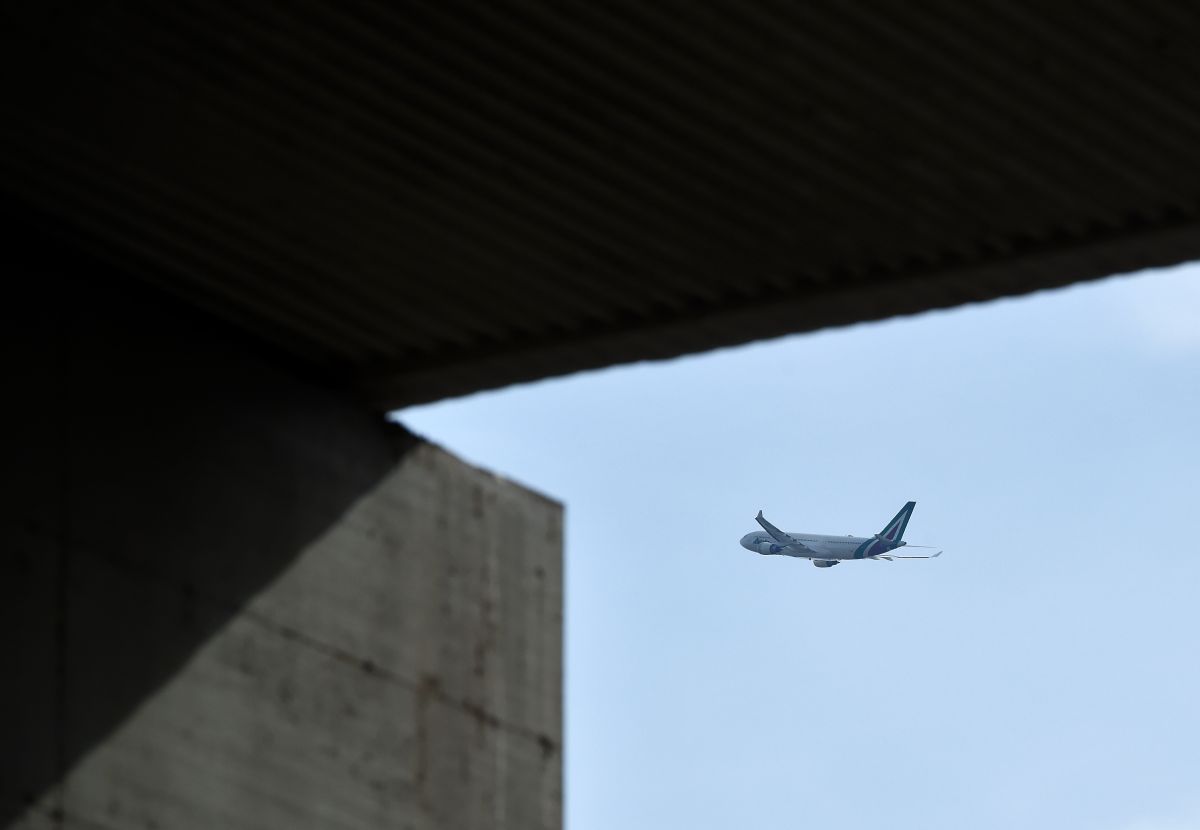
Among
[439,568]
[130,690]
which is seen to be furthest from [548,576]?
[130,690]

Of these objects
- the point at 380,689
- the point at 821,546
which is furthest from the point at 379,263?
the point at 821,546

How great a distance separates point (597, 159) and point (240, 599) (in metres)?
3.65

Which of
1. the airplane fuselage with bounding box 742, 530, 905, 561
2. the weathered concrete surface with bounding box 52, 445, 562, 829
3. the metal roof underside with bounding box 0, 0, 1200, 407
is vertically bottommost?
the weathered concrete surface with bounding box 52, 445, 562, 829

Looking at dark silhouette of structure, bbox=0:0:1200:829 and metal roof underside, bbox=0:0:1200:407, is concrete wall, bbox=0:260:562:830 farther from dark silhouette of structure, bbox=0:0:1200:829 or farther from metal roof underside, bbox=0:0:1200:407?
metal roof underside, bbox=0:0:1200:407

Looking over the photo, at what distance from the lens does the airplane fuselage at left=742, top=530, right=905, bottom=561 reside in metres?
99.2

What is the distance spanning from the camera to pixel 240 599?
44.2ft

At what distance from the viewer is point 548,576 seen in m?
16.0

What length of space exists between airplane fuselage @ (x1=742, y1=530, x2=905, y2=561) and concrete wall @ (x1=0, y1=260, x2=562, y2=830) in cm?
8388

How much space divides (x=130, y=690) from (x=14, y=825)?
1240 millimetres

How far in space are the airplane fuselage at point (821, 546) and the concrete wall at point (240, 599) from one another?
83885mm

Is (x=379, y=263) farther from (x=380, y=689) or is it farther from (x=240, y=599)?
(x=380, y=689)

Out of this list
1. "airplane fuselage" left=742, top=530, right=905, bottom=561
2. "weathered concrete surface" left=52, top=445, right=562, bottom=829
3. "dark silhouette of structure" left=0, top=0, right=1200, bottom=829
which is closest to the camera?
"dark silhouette of structure" left=0, top=0, right=1200, bottom=829

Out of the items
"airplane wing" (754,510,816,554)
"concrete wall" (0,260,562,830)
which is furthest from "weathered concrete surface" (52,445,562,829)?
"airplane wing" (754,510,816,554)

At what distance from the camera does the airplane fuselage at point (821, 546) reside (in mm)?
99188
